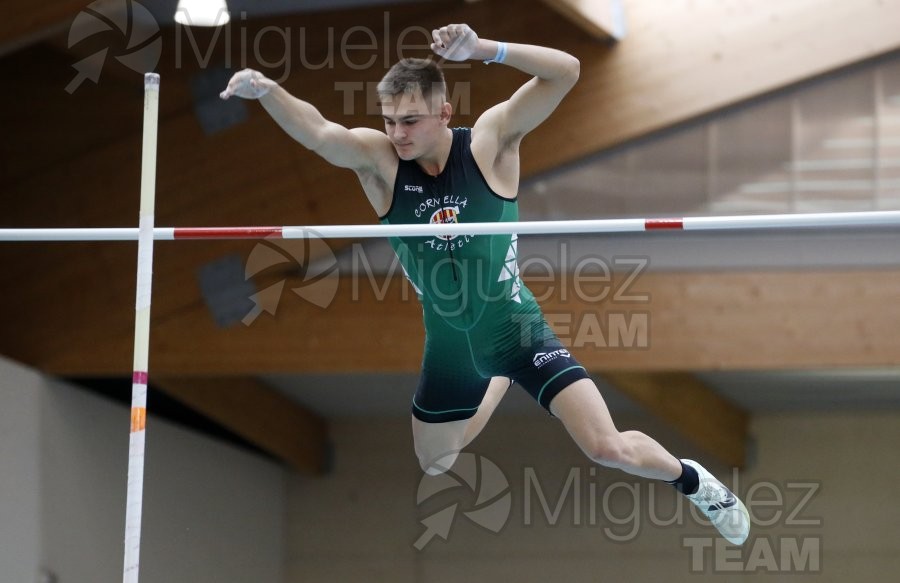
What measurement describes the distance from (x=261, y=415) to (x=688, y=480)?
20.8 ft

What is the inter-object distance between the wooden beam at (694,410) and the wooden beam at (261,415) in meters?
3.01

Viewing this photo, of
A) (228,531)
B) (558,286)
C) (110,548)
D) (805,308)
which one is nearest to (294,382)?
(228,531)

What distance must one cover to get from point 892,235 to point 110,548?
5.54m

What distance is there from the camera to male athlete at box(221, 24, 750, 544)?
13.3 feet

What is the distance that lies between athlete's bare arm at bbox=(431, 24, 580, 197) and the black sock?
1.14m

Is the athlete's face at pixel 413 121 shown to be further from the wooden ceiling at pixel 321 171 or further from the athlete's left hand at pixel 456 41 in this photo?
the wooden ceiling at pixel 321 171

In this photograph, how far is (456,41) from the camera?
3.70m

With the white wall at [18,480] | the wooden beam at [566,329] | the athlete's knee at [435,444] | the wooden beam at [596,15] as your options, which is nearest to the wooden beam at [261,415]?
the wooden beam at [566,329]

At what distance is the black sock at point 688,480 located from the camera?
4371mm

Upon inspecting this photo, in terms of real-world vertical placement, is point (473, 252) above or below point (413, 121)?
below

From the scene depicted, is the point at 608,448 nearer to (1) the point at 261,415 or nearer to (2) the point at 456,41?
(2) the point at 456,41

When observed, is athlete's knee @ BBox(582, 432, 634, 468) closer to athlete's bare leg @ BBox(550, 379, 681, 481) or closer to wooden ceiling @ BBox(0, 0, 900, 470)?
athlete's bare leg @ BBox(550, 379, 681, 481)

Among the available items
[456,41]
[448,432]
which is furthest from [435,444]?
[456,41]

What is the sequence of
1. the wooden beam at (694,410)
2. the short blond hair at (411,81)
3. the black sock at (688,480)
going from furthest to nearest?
1. the wooden beam at (694,410)
2. the black sock at (688,480)
3. the short blond hair at (411,81)
